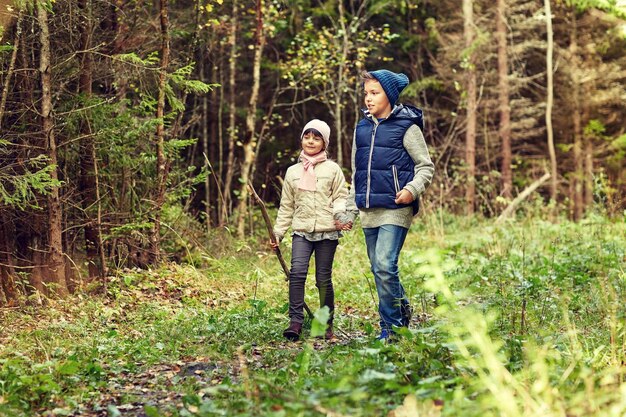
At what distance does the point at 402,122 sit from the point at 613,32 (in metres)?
21.0

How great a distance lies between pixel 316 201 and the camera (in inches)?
264

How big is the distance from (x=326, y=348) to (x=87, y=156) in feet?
15.3

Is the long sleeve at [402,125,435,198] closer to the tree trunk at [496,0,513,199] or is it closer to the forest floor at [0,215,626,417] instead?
the forest floor at [0,215,626,417]

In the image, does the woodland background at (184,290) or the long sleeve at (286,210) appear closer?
the woodland background at (184,290)

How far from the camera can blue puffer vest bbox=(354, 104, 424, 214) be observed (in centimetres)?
614

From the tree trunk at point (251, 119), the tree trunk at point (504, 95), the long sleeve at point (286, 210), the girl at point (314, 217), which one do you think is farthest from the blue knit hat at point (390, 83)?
the tree trunk at point (504, 95)

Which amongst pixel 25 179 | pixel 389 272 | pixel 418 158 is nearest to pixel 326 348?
pixel 389 272

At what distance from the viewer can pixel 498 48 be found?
23953 mm

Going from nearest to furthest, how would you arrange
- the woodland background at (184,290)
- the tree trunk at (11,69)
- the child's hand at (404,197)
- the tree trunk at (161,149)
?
the woodland background at (184,290)
the child's hand at (404,197)
the tree trunk at (11,69)
the tree trunk at (161,149)

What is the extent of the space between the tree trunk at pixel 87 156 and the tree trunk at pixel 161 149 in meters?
0.75

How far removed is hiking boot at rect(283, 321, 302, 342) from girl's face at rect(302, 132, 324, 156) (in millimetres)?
1559

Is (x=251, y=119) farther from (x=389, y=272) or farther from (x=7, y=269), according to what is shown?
(x=389, y=272)

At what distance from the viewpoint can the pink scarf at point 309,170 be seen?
6727 millimetres

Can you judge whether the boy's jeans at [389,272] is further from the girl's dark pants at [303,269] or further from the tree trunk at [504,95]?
the tree trunk at [504,95]
